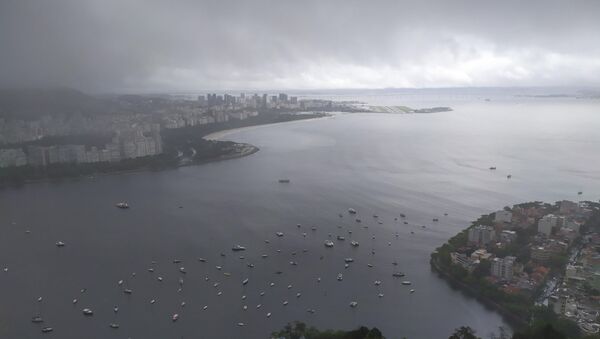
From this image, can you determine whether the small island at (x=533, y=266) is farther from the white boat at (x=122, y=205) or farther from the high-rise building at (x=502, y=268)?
the white boat at (x=122, y=205)

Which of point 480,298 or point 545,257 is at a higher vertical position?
point 545,257

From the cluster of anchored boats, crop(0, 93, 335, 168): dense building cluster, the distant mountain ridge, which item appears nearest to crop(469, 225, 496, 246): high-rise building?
the cluster of anchored boats

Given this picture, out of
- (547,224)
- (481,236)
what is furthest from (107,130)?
(547,224)

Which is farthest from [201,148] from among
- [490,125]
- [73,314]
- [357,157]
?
[490,125]

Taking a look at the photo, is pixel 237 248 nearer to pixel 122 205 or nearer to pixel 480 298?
pixel 480 298

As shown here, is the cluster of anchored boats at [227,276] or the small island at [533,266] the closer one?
the small island at [533,266]

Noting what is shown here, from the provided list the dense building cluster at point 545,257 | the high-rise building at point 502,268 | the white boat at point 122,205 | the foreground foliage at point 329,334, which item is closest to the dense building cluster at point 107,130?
the white boat at point 122,205
